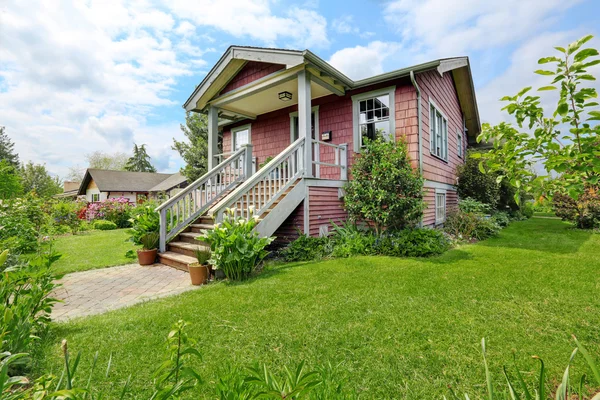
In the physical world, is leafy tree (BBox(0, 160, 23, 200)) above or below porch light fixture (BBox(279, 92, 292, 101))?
below

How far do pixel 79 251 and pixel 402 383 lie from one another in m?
8.88

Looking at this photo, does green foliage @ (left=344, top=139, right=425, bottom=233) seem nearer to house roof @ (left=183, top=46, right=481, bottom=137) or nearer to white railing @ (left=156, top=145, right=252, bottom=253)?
house roof @ (left=183, top=46, right=481, bottom=137)

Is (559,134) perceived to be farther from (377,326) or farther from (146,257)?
(146,257)

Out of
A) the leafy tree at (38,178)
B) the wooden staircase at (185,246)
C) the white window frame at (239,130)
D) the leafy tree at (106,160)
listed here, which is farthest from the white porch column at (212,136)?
the leafy tree at (106,160)

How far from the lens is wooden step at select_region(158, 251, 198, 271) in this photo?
5.50 meters

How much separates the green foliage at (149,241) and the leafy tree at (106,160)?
156ft

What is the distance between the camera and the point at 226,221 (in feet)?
15.6

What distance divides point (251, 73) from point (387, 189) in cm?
511

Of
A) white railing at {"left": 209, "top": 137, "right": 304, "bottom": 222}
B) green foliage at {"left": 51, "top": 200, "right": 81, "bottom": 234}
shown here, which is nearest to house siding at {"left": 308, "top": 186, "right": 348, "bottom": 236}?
white railing at {"left": 209, "top": 137, "right": 304, "bottom": 222}

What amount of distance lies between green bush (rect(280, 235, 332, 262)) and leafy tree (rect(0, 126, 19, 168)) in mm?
48905

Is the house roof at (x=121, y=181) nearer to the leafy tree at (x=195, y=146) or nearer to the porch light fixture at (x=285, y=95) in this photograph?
the leafy tree at (x=195, y=146)

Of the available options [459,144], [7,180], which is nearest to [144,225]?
[7,180]

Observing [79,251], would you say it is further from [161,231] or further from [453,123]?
[453,123]

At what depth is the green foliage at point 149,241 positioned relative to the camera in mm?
6270
